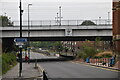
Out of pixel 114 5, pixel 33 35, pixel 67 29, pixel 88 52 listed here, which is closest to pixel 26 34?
pixel 33 35

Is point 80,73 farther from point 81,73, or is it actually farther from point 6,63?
point 6,63

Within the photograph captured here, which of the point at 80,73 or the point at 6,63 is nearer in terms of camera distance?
the point at 80,73

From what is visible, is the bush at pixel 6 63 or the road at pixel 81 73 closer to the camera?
the road at pixel 81 73

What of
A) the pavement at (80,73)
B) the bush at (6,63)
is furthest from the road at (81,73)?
the bush at (6,63)

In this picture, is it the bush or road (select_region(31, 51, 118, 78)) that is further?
the bush

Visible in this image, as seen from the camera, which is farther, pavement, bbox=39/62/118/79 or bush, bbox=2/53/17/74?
bush, bbox=2/53/17/74

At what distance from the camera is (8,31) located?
4538cm

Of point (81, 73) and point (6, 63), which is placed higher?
point (6, 63)

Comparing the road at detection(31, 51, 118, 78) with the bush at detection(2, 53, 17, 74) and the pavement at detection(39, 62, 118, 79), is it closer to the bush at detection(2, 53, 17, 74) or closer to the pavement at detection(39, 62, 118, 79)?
the pavement at detection(39, 62, 118, 79)

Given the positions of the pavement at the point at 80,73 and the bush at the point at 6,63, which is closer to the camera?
the pavement at the point at 80,73

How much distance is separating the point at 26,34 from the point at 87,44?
1386 centimetres

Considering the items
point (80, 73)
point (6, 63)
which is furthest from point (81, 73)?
point (6, 63)

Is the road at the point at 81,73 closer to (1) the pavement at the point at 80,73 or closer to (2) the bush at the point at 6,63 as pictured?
(1) the pavement at the point at 80,73

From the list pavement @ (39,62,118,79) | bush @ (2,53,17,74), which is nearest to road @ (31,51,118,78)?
pavement @ (39,62,118,79)
